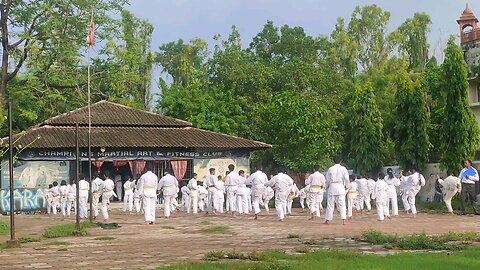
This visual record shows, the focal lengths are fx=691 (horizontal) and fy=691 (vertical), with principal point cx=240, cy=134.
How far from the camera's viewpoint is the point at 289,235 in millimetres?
14930

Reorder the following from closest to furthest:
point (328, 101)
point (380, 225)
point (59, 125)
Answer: point (380, 225) → point (59, 125) → point (328, 101)

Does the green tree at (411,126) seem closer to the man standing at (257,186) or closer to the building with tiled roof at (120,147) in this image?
the building with tiled roof at (120,147)

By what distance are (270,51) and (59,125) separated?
70.1ft

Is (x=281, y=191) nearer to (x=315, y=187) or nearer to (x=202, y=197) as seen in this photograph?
(x=315, y=187)

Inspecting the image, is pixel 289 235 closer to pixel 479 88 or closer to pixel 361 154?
pixel 361 154

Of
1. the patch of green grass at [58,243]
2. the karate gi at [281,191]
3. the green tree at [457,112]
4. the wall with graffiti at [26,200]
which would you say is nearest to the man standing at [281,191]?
the karate gi at [281,191]

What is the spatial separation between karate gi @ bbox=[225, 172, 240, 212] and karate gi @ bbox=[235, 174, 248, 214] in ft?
0.48

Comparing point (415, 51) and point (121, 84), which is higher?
point (415, 51)

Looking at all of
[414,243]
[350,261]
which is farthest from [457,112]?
[350,261]

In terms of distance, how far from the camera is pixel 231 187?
25.0 meters

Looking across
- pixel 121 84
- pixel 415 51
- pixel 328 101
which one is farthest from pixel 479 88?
pixel 121 84

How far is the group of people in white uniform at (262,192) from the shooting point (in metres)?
20.1

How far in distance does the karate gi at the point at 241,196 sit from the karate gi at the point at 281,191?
101 inches

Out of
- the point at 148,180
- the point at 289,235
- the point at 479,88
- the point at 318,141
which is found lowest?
the point at 289,235
